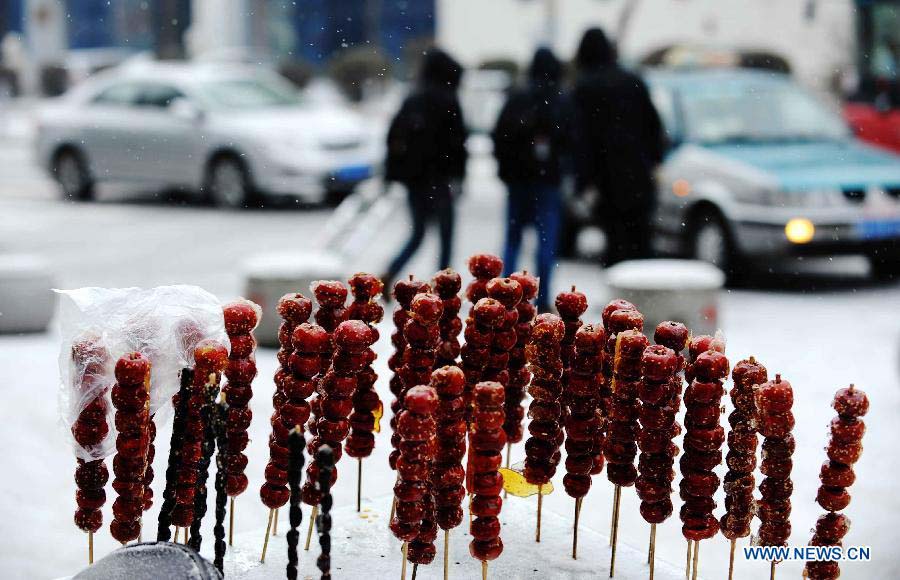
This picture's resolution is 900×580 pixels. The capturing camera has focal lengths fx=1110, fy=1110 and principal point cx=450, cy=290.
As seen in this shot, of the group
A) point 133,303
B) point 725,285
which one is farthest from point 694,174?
point 133,303

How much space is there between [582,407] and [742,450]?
46cm

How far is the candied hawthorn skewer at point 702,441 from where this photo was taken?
262cm

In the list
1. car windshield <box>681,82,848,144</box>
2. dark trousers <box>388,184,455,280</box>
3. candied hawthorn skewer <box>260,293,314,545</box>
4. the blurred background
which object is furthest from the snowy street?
car windshield <box>681,82,848,144</box>

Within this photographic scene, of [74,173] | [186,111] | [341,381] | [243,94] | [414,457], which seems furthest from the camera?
[74,173]

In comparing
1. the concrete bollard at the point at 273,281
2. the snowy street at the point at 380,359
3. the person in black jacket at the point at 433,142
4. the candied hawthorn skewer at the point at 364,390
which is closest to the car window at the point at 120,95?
the snowy street at the point at 380,359

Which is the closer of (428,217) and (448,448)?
(448,448)

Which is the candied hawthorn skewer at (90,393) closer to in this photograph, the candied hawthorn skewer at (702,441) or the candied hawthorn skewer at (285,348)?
the candied hawthorn skewer at (285,348)

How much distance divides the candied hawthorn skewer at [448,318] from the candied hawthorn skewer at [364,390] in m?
0.17

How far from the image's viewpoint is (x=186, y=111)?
530 inches

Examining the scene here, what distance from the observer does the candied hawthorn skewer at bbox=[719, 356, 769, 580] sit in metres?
2.64

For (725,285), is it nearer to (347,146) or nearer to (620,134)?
(620,134)

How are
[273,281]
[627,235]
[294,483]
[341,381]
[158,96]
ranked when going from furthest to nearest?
[158,96], [627,235], [273,281], [341,381], [294,483]

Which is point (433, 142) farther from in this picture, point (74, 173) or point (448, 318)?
point (74, 173)

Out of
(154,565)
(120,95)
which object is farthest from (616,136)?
(120,95)
